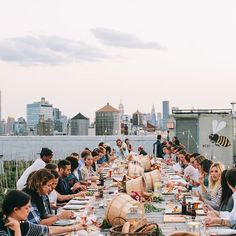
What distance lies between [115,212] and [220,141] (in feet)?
49.5

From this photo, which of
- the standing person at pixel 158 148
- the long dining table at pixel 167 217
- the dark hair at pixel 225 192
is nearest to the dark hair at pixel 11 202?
the long dining table at pixel 167 217

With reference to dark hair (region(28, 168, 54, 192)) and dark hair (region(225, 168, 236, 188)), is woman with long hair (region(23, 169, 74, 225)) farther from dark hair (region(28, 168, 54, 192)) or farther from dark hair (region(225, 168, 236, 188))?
dark hair (region(225, 168, 236, 188))

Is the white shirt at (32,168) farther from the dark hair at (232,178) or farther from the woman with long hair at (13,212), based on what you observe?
the woman with long hair at (13,212)

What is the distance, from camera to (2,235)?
325cm

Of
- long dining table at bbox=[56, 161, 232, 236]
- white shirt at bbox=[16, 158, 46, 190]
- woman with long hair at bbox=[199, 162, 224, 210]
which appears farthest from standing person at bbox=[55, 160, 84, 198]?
woman with long hair at bbox=[199, 162, 224, 210]

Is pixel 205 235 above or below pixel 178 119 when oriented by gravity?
below

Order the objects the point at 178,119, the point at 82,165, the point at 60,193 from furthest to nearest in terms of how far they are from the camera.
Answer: the point at 178,119 → the point at 82,165 → the point at 60,193

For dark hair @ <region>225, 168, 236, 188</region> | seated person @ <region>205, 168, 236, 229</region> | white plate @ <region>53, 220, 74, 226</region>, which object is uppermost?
dark hair @ <region>225, 168, 236, 188</region>

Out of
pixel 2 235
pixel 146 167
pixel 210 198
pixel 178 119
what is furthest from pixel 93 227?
pixel 178 119

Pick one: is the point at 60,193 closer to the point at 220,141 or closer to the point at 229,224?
the point at 229,224

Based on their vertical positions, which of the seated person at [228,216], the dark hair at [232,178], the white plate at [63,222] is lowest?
the white plate at [63,222]

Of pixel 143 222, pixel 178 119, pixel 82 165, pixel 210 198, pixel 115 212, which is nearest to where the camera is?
pixel 143 222

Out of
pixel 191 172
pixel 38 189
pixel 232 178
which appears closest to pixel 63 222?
pixel 38 189

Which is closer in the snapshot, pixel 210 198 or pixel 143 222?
pixel 143 222
